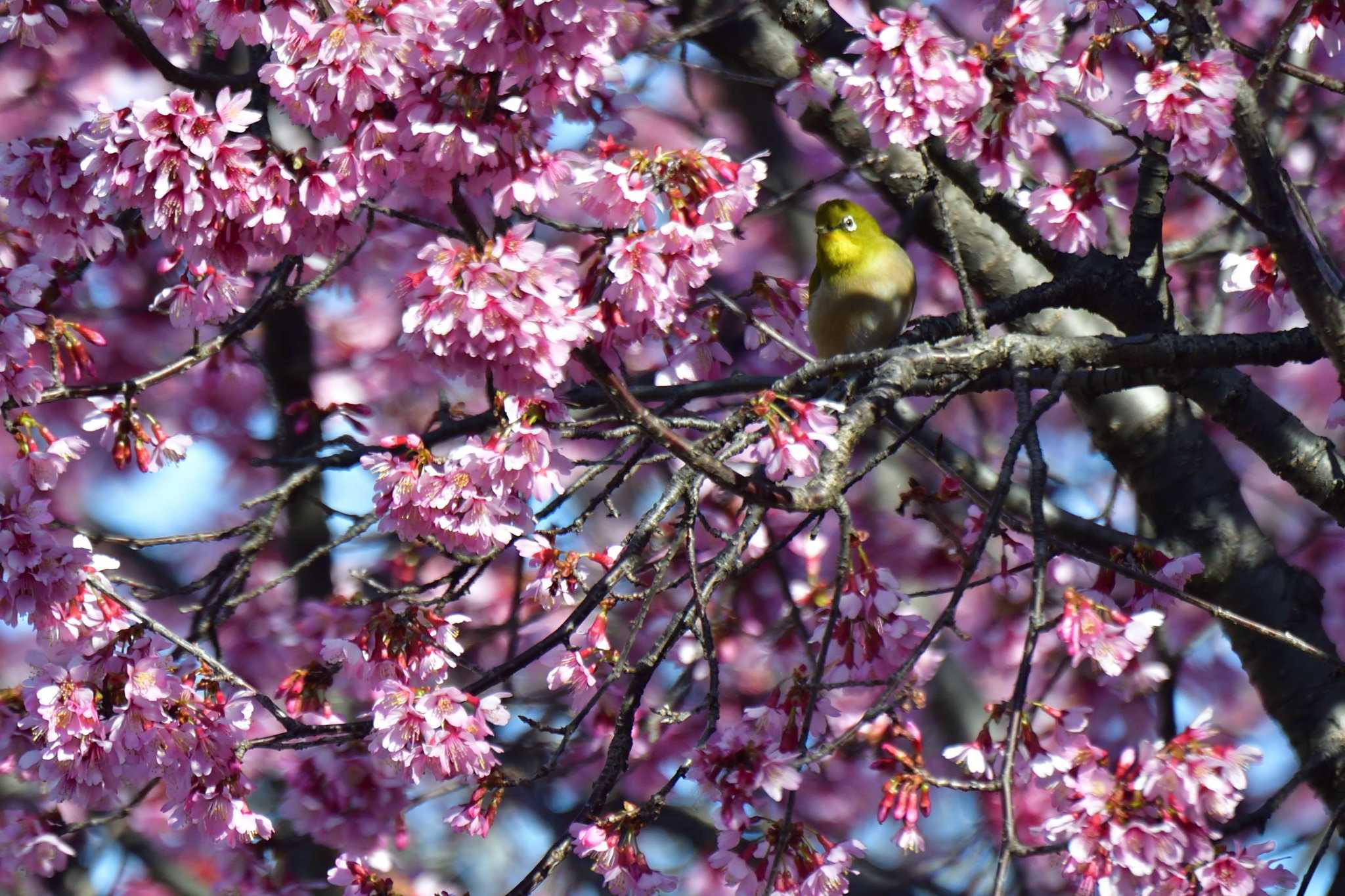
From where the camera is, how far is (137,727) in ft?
9.27

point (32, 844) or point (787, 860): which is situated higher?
point (32, 844)

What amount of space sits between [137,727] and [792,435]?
156cm

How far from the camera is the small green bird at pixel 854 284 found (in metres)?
3.92

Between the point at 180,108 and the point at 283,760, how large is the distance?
3017 mm

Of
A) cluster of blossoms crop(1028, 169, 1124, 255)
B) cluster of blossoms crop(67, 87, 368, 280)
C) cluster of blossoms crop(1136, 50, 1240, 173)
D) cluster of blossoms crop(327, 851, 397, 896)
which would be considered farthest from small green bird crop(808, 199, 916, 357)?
cluster of blossoms crop(327, 851, 397, 896)

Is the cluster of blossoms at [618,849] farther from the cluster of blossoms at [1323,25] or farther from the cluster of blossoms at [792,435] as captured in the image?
the cluster of blossoms at [1323,25]

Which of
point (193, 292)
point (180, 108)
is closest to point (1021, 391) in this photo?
point (180, 108)

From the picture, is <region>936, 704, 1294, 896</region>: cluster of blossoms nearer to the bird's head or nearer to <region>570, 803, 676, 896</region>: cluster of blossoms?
<region>570, 803, 676, 896</region>: cluster of blossoms

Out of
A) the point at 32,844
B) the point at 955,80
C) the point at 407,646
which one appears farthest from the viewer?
the point at 32,844

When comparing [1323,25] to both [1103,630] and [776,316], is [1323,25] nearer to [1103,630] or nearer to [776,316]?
[1103,630]

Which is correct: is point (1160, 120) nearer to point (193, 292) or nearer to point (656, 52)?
point (656, 52)

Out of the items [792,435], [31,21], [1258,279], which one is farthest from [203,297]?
[1258,279]

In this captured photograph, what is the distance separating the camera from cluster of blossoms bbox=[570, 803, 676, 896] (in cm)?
246

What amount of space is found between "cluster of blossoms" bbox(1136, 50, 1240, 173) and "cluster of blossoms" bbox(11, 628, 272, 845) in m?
2.18
